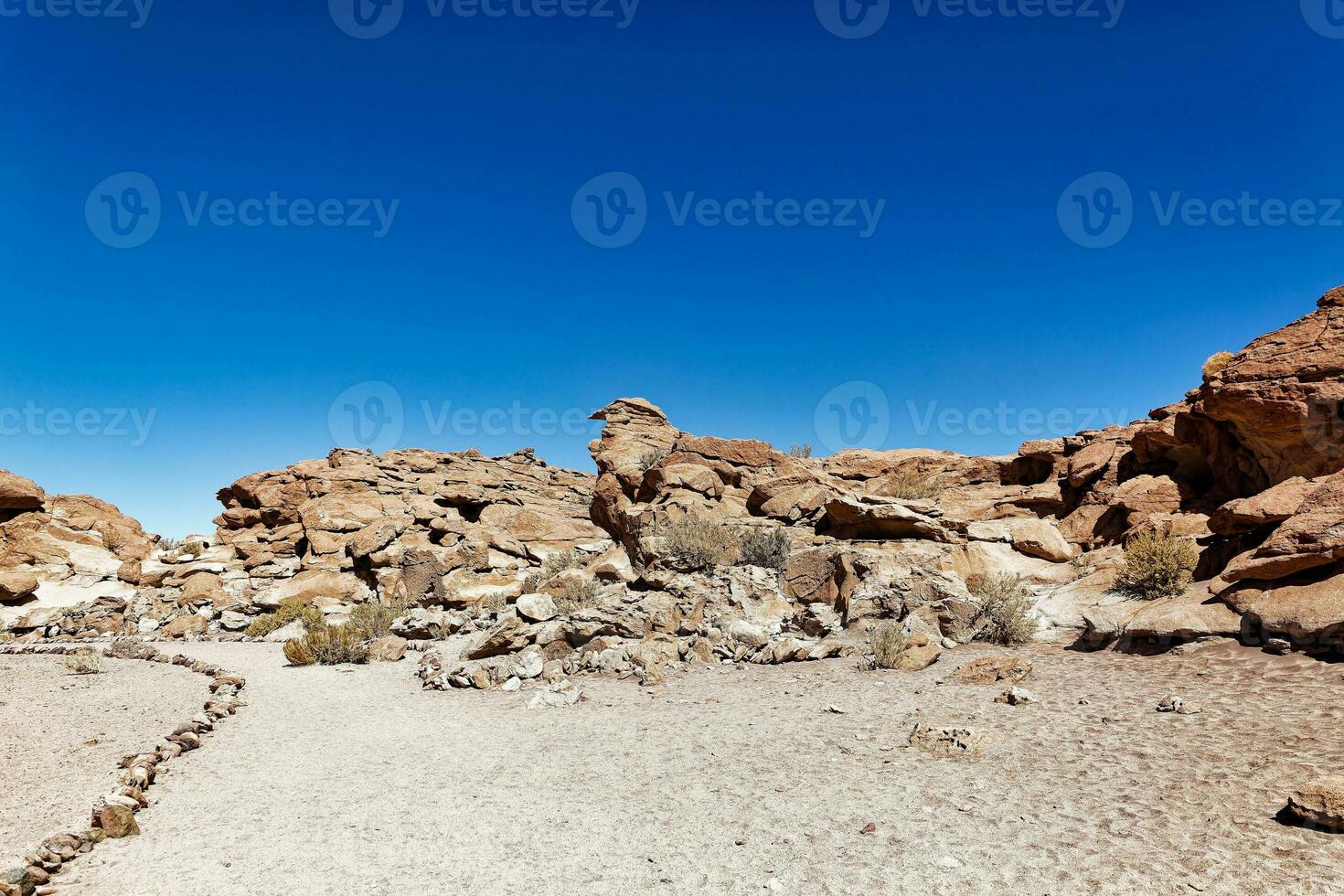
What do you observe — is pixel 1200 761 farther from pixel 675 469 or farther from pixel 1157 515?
pixel 675 469

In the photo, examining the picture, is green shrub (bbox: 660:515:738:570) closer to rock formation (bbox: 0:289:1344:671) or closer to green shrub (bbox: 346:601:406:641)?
rock formation (bbox: 0:289:1344:671)

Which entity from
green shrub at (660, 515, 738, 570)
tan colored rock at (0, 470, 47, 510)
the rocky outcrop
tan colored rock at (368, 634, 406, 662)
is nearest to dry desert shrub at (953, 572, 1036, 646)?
green shrub at (660, 515, 738, 570)

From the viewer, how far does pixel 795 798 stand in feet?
20.3

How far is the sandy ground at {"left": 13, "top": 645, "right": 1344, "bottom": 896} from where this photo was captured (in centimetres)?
476

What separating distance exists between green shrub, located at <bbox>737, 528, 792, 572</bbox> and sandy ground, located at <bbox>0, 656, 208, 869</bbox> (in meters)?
11.3

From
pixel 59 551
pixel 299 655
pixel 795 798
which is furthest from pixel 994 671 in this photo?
pixel 59 551

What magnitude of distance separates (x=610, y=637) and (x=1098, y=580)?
30.4 ft

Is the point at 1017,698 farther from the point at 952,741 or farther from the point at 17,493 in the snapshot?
the point at 17,493

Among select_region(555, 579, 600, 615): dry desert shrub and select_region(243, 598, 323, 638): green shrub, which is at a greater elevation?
select_region(555, 579, 600, 615): dry desert shrub

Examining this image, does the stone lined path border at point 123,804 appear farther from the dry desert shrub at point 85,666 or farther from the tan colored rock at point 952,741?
the tan colored rock at point 952,741

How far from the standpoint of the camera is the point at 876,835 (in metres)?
5.31

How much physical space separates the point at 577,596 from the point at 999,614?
30.3 feet

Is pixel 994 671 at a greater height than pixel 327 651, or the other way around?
pixel 994 671

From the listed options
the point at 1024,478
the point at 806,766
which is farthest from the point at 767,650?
the point at 1024,478
